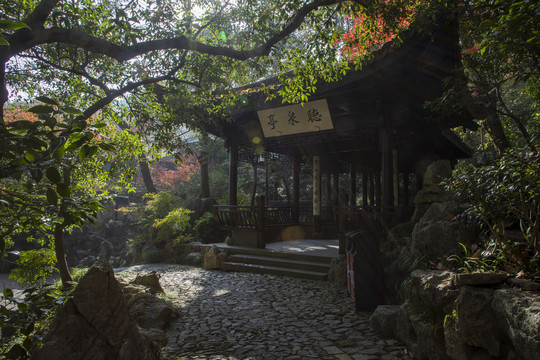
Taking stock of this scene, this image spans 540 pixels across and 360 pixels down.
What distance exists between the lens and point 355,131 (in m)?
10.0

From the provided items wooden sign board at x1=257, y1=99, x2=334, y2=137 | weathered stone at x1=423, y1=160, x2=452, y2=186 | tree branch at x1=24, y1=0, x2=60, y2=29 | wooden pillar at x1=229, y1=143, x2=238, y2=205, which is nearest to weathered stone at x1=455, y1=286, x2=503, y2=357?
tree branch at x1=24, y1=0, x2=60, y2=29

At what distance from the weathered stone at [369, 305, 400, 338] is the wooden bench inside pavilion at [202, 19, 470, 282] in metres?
3.08

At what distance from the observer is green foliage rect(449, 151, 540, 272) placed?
9.40ft

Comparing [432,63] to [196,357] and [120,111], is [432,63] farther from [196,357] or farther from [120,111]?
[196,357]

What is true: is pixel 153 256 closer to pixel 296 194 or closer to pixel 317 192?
pixel 296 194

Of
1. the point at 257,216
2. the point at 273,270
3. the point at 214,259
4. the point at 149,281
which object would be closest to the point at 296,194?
the point at 257,216

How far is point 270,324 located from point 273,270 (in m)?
3.62

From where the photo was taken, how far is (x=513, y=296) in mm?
2322

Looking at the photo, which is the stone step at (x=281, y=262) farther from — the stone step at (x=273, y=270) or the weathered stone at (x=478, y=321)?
the weathered stone at (x=478, y=321)

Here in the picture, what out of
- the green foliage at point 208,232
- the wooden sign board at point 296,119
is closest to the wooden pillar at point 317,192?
the wooden sign board at point 296,119

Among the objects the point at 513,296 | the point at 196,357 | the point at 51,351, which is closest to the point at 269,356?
the point at 196,357

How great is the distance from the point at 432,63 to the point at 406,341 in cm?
679

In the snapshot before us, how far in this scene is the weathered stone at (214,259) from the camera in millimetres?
9648

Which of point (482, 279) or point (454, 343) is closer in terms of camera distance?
point (482, 279)
